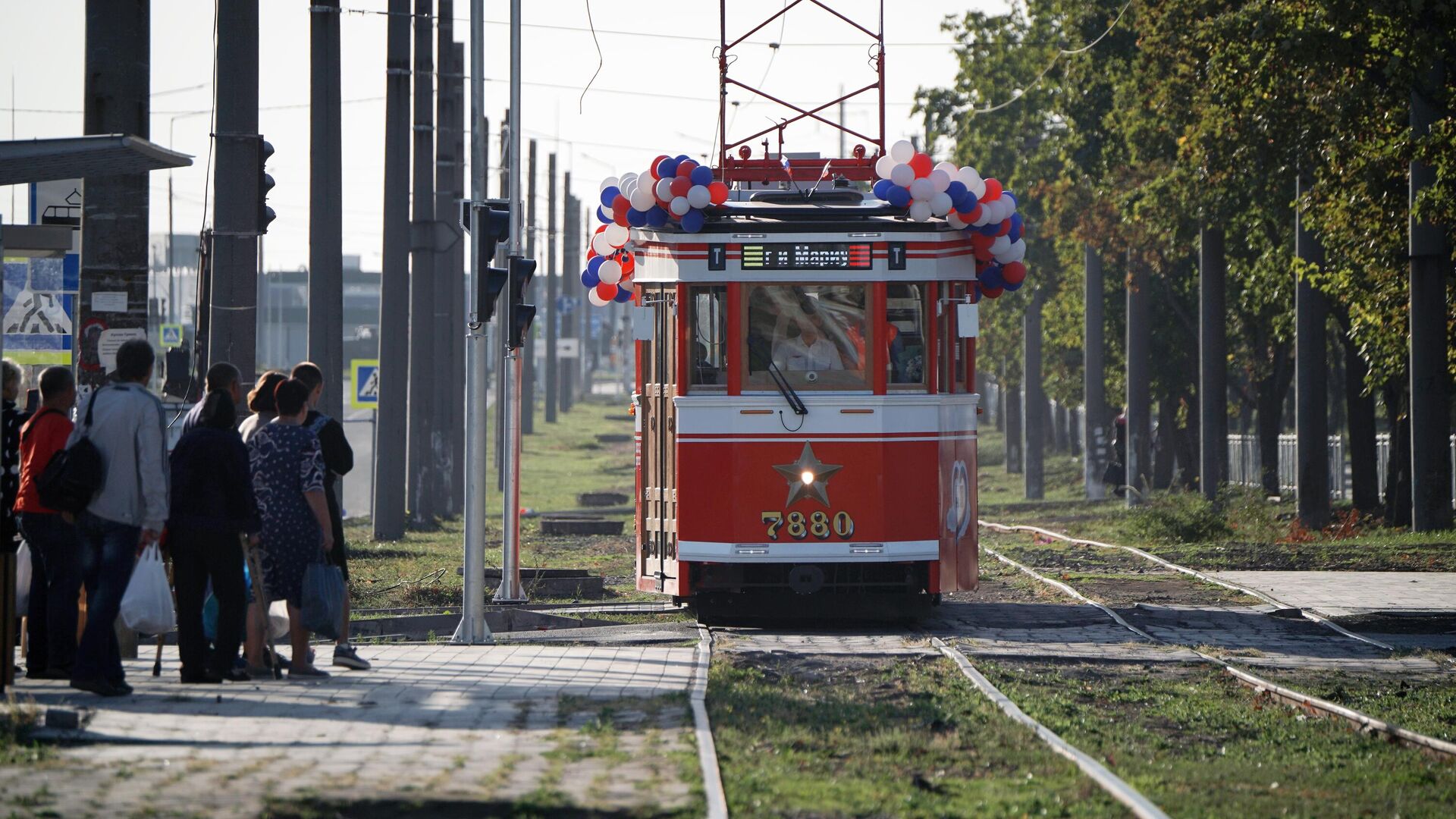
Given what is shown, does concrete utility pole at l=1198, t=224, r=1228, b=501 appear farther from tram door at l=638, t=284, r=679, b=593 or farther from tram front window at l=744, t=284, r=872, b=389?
tram front window at l=744, t=284, r=872, b=389

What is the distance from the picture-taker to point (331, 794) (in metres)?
7.42

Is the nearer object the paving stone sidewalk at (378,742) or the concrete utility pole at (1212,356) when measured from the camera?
the paving stone sidewalk at (378,742)

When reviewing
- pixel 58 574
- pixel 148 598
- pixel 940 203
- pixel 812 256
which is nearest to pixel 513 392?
pixel 812 256

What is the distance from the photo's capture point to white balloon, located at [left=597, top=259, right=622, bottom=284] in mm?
16688

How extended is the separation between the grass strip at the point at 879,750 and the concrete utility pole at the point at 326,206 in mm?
11593

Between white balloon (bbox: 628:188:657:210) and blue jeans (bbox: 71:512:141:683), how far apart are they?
6140 millimetres

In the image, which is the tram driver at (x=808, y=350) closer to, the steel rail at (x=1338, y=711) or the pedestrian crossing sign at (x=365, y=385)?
the steel rail at (x=1338, y=711)

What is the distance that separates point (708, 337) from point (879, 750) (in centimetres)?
671

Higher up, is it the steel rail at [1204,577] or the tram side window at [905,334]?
the tram side window at [905,334]

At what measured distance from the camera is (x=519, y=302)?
15531mm

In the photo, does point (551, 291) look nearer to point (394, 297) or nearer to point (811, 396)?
point (394, 297)

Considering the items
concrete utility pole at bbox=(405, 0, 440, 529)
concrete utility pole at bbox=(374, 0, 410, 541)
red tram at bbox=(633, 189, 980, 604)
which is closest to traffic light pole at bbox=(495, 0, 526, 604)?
red tram at bbox=(633, 189, 980, 604)

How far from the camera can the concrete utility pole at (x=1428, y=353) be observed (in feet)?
78.1

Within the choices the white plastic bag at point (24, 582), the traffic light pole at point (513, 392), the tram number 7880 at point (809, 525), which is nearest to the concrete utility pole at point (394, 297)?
the traffic light pole at point (513, 392)
